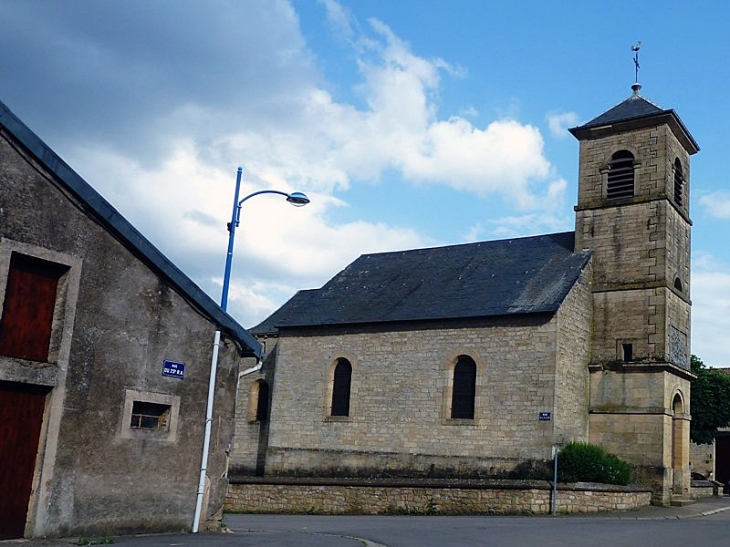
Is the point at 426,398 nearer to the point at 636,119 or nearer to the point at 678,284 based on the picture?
the point at 678,284

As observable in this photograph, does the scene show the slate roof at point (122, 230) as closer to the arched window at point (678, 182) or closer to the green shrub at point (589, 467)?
the green shrub at point (589, 467)

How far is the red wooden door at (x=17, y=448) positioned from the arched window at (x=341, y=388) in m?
17.8

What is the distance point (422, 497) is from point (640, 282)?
10.1 meters

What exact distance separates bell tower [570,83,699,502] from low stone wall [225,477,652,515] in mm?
2390

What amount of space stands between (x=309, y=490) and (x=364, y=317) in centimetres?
736

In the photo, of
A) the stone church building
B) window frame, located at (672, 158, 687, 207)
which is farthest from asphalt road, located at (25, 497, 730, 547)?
window frame, located at (672, 158, 687, 207)

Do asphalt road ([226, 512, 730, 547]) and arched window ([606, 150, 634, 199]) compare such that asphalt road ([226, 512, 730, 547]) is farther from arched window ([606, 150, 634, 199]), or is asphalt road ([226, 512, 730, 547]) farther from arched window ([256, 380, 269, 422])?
arched window ([256, 380, 269, 422])

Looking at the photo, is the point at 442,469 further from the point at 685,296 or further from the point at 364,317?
the point at 685,296

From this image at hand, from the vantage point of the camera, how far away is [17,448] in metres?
10.2

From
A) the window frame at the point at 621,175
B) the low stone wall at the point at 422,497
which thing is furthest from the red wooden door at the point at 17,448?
the window frame at the point at 621,175

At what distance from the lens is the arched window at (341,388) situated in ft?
91.4

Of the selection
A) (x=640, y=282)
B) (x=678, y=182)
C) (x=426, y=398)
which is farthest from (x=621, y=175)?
(x=426, y=398)

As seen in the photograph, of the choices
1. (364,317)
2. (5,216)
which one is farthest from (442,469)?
(5,216)

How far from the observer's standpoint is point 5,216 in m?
10.2
